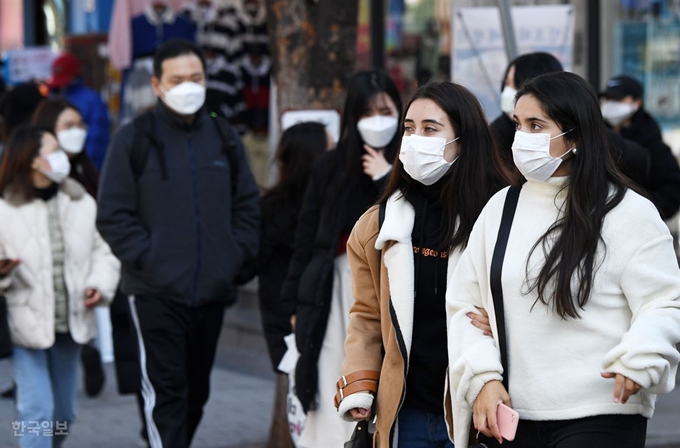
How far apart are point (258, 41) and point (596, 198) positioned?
29.0 ft

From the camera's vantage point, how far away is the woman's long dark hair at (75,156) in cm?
773

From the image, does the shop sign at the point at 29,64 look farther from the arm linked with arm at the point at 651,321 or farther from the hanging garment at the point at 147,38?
the arm linked with arm at the point at 651,321

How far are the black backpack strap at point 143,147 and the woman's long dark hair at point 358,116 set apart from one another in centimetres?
92

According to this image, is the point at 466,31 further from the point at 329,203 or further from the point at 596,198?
the point at 596,198

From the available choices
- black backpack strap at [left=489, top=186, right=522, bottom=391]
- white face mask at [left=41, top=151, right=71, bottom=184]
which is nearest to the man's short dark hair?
white face mask at [left=41, top=151, right=71, bottom=184]

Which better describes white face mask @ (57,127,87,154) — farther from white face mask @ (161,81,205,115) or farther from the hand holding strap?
the hand holding strap

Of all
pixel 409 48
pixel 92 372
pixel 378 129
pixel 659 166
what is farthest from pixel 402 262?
pixel 409 48

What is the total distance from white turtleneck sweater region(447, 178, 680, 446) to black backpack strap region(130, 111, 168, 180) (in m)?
2.70

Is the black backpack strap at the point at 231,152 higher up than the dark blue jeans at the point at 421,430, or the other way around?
the black backpack strap at the point at 231,152

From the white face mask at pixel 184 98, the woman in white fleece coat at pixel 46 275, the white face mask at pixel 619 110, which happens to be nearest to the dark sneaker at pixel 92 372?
the woman in white fleece coat at pixel 46 275

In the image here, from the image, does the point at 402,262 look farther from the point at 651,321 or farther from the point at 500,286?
the point at 651,321

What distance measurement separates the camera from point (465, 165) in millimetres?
4133

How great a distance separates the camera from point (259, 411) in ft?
26.9

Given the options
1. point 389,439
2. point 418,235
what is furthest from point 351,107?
point 389,439
